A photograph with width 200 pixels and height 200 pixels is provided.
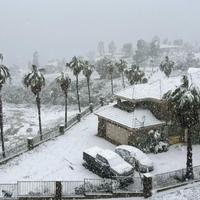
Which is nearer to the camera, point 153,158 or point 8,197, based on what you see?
point 8,197

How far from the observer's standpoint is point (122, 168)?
36094 millimetres

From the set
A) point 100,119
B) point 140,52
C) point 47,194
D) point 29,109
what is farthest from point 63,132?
point 140,52

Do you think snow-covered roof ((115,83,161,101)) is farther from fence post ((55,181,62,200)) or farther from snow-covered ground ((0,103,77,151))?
snow-covered ground ((0,103,77,151))

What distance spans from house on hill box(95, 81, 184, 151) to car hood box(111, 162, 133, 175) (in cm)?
761

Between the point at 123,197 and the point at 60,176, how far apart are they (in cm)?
716

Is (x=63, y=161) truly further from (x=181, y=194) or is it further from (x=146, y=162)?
(x=181, y=194)

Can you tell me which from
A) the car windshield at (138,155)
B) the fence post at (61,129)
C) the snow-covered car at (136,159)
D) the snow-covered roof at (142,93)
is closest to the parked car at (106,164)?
the snow-covered car at (136,159)

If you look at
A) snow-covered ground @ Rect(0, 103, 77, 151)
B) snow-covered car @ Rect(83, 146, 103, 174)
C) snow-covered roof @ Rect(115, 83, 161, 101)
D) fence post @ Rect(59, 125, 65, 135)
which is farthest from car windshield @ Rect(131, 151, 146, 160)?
snow-covered ground @ Rect(0, 103, 77, 151)

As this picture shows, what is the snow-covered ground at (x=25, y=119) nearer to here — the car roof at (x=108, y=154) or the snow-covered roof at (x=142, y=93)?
the snow-covered roof at (x=142, y=93)

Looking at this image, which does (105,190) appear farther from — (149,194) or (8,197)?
(8,197)

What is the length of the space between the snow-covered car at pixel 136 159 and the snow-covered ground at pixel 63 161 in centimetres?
110

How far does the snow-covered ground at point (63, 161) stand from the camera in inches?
1519

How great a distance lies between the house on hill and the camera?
44.6m

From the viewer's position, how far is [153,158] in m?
42.4
